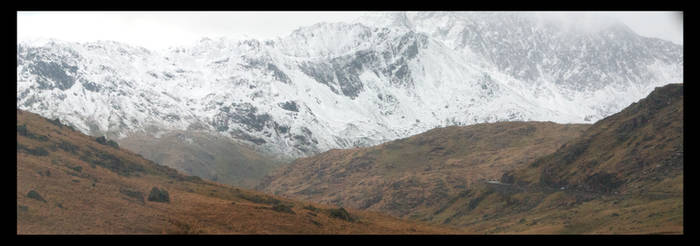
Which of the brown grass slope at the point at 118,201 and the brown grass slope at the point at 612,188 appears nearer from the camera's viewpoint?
the brown grass slope at the point at 118,201

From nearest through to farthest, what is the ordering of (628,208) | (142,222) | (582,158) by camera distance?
(142,222) < (628,208) < (582,158)

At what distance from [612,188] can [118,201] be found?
12675cm

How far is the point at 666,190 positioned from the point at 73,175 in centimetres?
11937

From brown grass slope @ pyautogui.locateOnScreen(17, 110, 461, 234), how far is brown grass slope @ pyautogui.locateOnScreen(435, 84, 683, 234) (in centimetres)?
5291

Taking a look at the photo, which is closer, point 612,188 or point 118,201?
point 118,201

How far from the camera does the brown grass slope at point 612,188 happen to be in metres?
134

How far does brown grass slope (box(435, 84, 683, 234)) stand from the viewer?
134 m

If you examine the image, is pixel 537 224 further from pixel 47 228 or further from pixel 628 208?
pixel 47 228

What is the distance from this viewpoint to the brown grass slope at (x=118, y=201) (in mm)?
68500

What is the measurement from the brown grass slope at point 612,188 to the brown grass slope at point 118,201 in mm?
52910

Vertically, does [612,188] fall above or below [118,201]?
above

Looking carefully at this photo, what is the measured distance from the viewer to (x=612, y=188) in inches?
6471

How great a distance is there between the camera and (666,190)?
141250 millimetres
